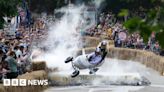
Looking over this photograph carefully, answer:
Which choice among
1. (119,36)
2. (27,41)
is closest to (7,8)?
(27,41)

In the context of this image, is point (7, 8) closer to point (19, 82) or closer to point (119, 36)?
point (19, 82)

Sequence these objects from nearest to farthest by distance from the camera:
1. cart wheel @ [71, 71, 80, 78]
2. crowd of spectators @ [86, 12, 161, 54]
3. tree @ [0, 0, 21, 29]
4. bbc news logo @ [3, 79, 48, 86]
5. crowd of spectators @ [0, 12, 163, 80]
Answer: bbc news logo @ [3, 79, 48, 86] → crowd of spectators @ [0, 12, 163, 80] → tree @ [0, 0, 21, 29] → cart wheel @ [71, 71, 80, 78] → crowd of spectators @ [86, 12, 161, 54]

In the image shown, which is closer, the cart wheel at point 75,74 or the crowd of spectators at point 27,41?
the crowd of spectators at point 27,41

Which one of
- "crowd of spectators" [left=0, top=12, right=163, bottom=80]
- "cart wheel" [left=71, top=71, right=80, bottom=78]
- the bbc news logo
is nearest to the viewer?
the bbc news logo

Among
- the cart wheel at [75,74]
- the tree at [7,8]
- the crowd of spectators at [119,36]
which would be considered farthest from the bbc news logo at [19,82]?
the crowd of spectators at [119,36]

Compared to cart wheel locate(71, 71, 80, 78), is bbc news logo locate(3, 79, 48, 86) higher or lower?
higher

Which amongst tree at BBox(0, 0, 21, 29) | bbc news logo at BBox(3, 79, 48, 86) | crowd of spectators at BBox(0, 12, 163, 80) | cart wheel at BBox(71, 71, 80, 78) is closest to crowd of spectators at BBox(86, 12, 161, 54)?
crowd of spectators at BBox(0, 12, 163, 80)

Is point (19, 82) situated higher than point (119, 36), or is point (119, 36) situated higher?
point (119, 36)

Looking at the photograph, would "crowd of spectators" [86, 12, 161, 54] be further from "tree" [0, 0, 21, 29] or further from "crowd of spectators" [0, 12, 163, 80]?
"tree" [0, 0, 21, 29]

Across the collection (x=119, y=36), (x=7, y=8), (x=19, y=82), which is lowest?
(x=19, y=82)

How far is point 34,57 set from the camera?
1858 centimetres

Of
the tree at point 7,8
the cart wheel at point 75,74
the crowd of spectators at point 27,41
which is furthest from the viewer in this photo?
the cart wheel at point 75,74

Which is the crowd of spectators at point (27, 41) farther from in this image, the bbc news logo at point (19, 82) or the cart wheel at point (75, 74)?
the cart wheel at point (75, 74)

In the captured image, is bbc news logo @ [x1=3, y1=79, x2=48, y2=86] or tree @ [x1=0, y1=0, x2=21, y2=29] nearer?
bbc news logo @ [x1=3, y1=79, x2=48, y2=86]
